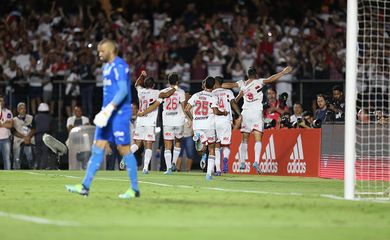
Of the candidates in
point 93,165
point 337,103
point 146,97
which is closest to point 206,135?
point 146,97

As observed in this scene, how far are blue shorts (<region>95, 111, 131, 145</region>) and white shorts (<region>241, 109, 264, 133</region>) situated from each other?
10572mm

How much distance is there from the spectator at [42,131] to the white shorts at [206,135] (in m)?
8.17

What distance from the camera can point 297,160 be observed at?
25406 millimetres

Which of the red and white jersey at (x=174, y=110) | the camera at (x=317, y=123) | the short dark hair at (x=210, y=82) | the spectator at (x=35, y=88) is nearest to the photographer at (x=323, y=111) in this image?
the camera at (x=317, y=123)

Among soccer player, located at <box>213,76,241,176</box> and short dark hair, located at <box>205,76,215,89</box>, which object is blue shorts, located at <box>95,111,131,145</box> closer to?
short dark hair, located at <box>205,76,215,89</box>

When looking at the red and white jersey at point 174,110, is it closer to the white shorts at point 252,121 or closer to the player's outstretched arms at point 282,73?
the white shorts at point 252,121

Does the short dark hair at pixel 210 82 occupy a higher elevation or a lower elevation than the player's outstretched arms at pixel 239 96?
higher

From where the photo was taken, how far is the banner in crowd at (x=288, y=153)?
976 inches

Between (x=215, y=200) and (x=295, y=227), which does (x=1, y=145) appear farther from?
(x=295, y=227)

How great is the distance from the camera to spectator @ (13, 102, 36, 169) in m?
30.9

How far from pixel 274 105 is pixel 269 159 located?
183 centimetres

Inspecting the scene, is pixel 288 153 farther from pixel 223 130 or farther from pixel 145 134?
pixel 145 134

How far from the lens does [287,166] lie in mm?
25703

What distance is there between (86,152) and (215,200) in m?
16.0
